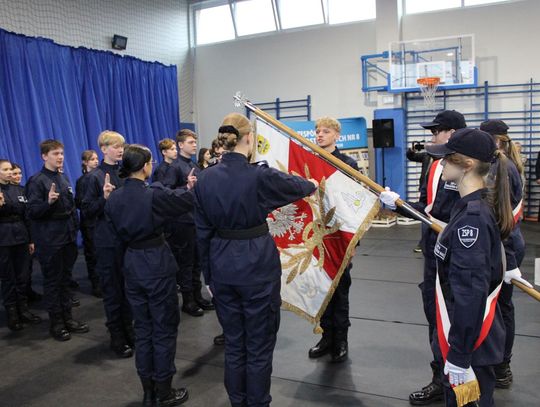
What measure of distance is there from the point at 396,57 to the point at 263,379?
9.20 metres

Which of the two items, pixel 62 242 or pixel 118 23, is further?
pixel 118 23

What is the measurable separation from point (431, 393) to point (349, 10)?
10.1 meters

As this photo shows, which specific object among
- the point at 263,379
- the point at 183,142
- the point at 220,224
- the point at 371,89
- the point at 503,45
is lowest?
the point at 263,379

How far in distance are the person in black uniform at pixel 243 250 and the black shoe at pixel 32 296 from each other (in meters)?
3.60

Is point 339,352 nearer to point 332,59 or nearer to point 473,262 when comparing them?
point 473,262

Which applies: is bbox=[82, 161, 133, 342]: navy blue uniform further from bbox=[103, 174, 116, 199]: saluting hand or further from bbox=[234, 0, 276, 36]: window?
bbox=[234, 0, 276, 36]: window

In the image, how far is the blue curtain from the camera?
7863 millimetres

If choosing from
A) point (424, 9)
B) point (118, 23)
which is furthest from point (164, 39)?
point (424, 9)

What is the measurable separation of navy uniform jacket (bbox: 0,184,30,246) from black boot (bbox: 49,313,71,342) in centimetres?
87

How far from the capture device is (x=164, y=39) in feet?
39.9

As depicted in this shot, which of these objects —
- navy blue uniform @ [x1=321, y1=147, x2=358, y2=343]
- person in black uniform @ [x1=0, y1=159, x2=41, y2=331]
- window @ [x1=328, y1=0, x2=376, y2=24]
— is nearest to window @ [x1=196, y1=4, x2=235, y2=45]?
window @ [x1=328, y1=0, x2=376, y2=24]

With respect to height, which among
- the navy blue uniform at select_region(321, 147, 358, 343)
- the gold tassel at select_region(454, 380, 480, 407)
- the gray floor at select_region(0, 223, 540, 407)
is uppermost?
the gold tassel at select_region(454, 380, 480, 407)

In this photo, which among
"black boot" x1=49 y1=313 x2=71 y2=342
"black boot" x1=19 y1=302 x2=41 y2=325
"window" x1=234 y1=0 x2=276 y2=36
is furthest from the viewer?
"window" x1=234 y1=0 x2=276 y2=36

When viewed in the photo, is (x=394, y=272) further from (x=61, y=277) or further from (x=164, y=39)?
(x=164, y=39)
